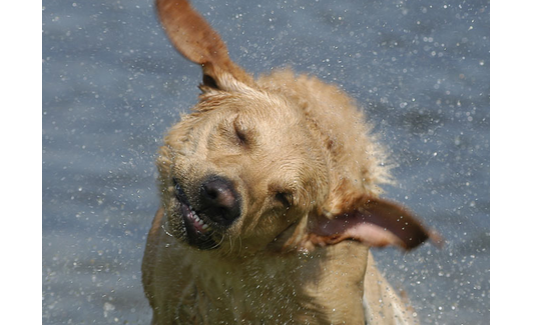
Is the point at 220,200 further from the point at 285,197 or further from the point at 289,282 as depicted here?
the point at 289,282

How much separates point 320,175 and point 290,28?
4646 millimetres

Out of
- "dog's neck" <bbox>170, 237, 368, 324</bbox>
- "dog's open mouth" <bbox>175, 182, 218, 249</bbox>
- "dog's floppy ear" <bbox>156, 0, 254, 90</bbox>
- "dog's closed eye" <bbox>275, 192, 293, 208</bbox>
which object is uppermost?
"dog's floppy ear" <bbox>156, 0, 254, 90</bbox>

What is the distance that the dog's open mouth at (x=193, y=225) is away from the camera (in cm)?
349

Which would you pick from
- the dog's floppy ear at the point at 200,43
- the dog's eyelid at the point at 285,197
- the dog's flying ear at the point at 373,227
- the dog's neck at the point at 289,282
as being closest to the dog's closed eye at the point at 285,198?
the dog's eyelid at the point at 285,197

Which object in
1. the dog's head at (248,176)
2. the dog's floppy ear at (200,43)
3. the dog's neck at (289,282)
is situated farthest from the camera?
the dog's neck at (289,282)

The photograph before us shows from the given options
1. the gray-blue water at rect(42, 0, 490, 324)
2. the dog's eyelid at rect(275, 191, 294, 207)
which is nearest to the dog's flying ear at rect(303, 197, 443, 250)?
the dog's eyelid at rect(275, 191, 294, 207)

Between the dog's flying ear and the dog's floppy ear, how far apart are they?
1.02m

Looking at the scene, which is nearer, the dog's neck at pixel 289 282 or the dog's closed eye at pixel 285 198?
the dog's closed eye at pixel 285 198

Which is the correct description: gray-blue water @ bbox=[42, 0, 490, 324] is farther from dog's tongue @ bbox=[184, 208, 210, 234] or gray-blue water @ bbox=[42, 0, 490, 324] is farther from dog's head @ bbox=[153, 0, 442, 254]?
dog's tongue @ bbox=[184, 208, 210, 234]

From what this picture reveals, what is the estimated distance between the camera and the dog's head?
343cm

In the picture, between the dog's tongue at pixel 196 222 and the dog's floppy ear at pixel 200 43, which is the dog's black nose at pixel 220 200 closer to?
the dog's tongue at pixel 196 222

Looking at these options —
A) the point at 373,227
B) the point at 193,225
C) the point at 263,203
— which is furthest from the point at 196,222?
the point at 373,227

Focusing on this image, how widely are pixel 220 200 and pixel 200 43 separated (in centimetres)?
106

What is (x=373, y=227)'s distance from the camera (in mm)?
3623
